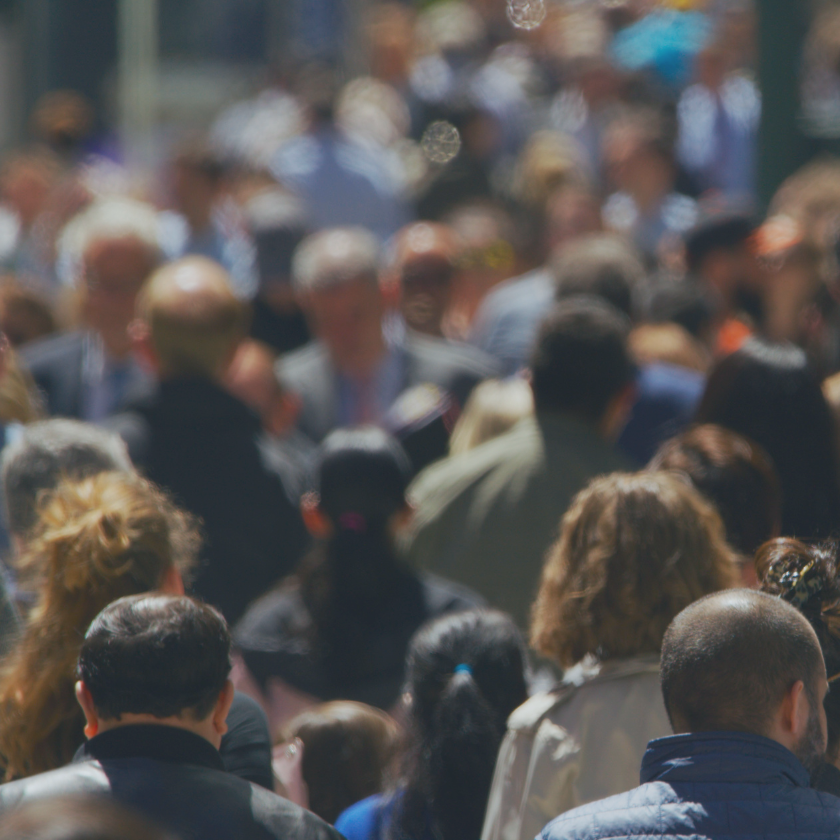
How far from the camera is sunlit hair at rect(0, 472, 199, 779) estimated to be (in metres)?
2.59

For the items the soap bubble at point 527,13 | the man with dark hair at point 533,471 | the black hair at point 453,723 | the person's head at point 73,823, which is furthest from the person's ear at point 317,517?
the soap bubble at point 527,13

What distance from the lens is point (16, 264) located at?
8664 mm

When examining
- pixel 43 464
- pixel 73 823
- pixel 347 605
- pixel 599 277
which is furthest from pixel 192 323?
pixel 73 823

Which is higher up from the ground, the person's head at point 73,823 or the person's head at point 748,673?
the person's head at point 73,823

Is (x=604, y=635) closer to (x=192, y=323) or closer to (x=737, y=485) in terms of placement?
(x=737, y=485)

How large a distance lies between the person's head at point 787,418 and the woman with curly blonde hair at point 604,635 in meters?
0.75

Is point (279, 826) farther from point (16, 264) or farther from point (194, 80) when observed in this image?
point (194, 80)

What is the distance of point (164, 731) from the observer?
7.14 ft

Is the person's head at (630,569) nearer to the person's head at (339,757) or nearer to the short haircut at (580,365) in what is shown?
the person's head at (339,757)

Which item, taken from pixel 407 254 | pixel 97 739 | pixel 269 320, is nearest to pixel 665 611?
pixel 97 739

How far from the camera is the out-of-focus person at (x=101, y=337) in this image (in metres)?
5.27

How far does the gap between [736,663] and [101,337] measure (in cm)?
369

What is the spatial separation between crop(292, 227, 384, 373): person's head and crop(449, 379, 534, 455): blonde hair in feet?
2.85

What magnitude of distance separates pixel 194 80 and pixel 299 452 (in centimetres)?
1113
